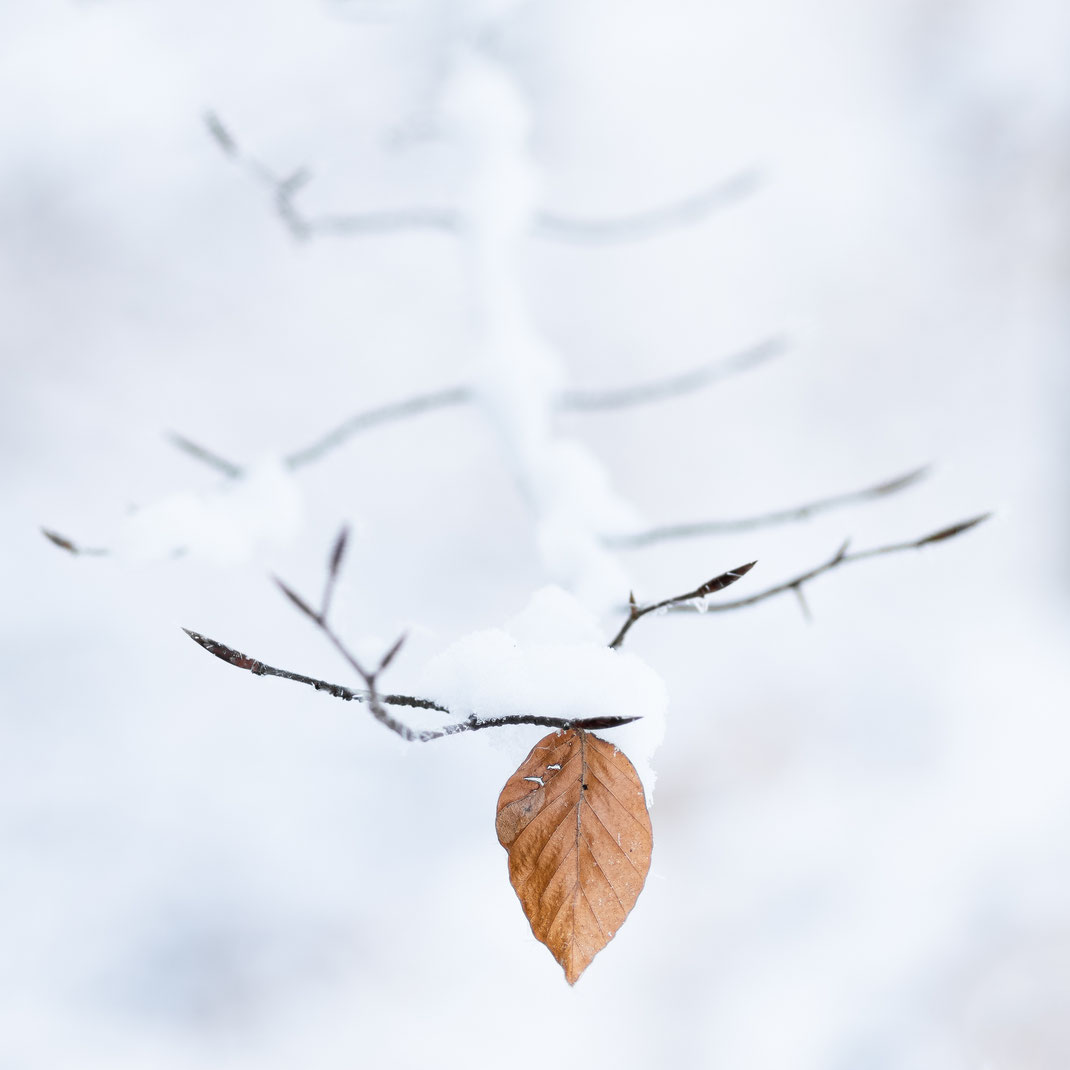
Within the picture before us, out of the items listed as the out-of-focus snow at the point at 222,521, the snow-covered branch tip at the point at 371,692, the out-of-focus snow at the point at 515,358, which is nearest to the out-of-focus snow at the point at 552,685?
the snow-covered branch tip at the point at 371,692

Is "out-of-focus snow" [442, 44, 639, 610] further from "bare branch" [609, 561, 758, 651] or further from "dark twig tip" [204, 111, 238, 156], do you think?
"dark twig tip" [204, 111, 238, 156]

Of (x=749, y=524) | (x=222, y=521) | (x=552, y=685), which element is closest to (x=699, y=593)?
(x=552, y=685)

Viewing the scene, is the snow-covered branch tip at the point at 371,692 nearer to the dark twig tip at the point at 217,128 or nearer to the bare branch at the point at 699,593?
the bare branch at the point at 699,593

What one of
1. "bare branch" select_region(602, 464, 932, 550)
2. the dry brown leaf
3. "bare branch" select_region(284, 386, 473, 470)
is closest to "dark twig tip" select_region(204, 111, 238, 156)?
"bare branch" select_region(284, 386, 473, 470)

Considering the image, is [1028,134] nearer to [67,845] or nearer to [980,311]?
[980,311]

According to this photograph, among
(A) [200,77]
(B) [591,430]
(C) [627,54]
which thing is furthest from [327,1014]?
(C) [627,54]

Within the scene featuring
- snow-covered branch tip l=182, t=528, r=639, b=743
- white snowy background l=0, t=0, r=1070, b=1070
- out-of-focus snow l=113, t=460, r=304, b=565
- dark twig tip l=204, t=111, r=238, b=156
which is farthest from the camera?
white snowy background l=0, t=0, r=1070, b=1070
